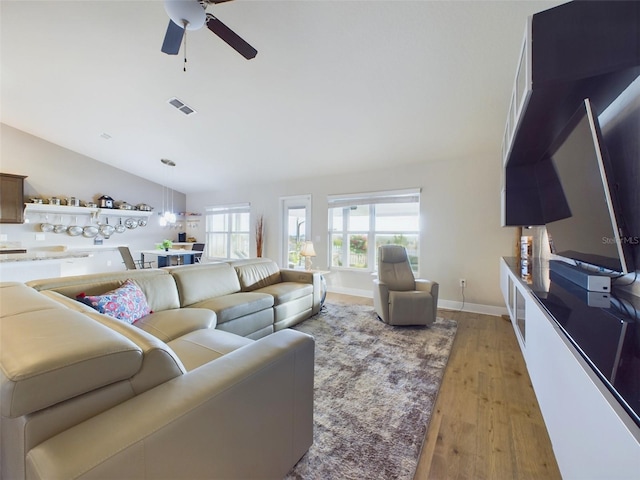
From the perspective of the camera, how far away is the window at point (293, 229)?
586cm

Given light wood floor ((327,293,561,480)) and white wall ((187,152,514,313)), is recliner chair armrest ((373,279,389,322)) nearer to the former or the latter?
light wood floor ((327,293,561,480))

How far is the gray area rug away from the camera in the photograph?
4.54 ft

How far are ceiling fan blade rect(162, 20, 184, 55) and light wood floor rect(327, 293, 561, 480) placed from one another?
10.3ft

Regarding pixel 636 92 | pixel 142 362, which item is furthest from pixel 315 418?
pixel 636 92

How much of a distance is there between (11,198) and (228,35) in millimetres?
5961

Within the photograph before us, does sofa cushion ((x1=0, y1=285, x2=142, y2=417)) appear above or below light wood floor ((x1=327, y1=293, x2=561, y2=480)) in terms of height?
above

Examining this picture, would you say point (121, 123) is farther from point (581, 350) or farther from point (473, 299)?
point (473, 299)

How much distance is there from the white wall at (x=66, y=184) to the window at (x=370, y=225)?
4.30m

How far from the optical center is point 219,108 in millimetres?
3658

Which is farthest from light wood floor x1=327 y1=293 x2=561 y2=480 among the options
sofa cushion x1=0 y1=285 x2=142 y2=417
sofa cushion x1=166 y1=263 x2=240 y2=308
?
sofa cushion x1=166 y1=263 x2=240 y2=308

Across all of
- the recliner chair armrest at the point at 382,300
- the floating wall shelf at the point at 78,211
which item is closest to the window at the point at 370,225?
the recliner chair armrest at the point at 382,300

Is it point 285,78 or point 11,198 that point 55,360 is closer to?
point 285,78

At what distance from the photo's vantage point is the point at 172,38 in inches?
80.4

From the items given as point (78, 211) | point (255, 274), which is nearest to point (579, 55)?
point (255, 274)
